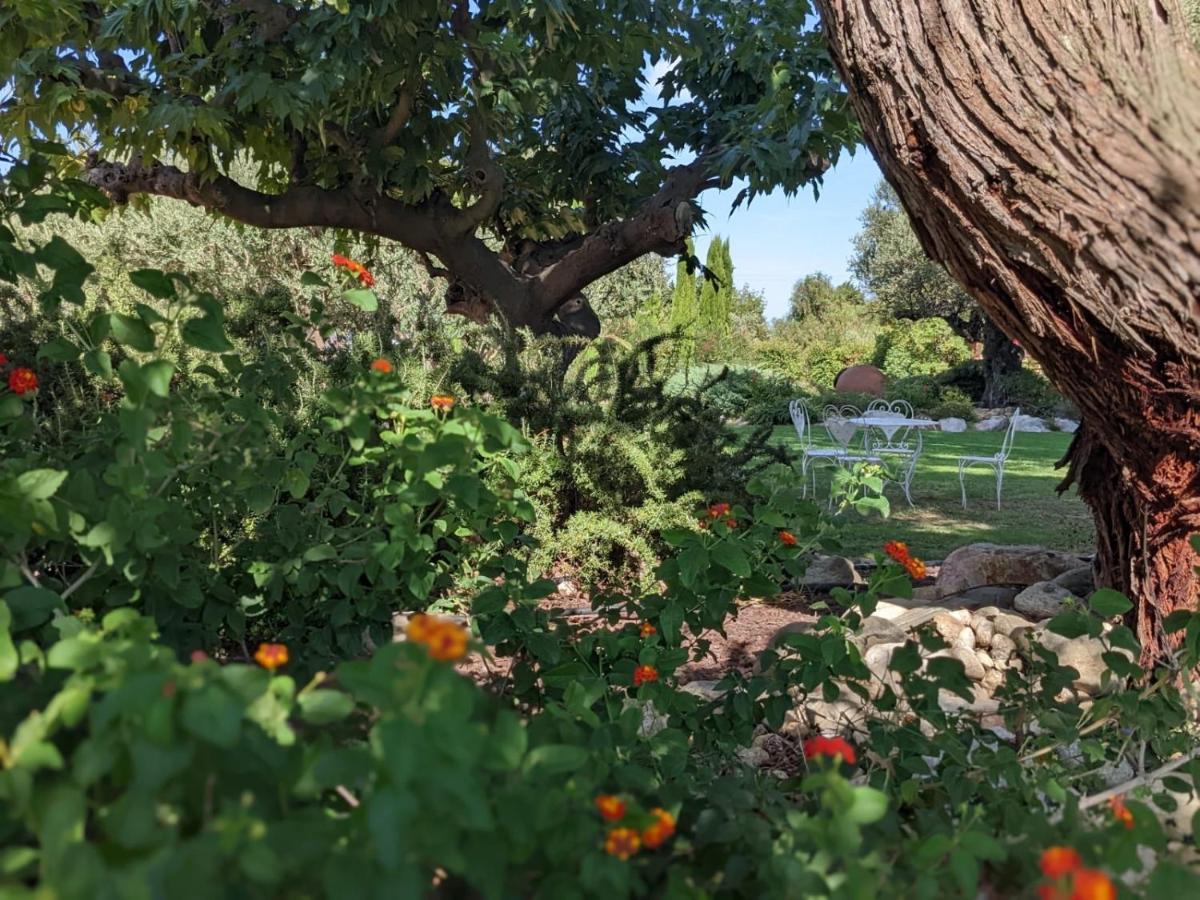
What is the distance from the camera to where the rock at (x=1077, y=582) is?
3.92 m

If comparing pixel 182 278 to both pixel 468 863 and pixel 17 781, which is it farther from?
pixel 468 863

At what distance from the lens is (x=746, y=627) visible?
4293mm

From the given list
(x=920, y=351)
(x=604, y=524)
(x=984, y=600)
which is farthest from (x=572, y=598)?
(x=920, y=351)

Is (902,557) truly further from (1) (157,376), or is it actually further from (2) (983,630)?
(2) (983,630)

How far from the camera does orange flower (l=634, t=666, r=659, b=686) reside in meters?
1.80

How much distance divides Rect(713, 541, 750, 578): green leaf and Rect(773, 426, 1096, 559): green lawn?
3.26 m

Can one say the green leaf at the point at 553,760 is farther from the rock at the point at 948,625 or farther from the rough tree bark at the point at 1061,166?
the rock at the point at 948,625

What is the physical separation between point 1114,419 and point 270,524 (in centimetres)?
209

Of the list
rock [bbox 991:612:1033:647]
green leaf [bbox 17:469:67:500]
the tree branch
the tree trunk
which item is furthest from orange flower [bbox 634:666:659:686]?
the tree trunk

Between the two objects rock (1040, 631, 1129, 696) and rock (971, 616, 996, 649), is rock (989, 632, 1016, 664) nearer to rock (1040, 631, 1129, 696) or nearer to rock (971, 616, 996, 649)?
rock (971, 616, 996, 649)

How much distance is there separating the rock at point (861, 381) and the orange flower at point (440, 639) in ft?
63.8

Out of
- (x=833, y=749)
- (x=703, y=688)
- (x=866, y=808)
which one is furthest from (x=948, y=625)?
(x=866, y=808)

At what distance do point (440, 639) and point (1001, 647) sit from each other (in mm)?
3086

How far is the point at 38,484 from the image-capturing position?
3.95 ft
